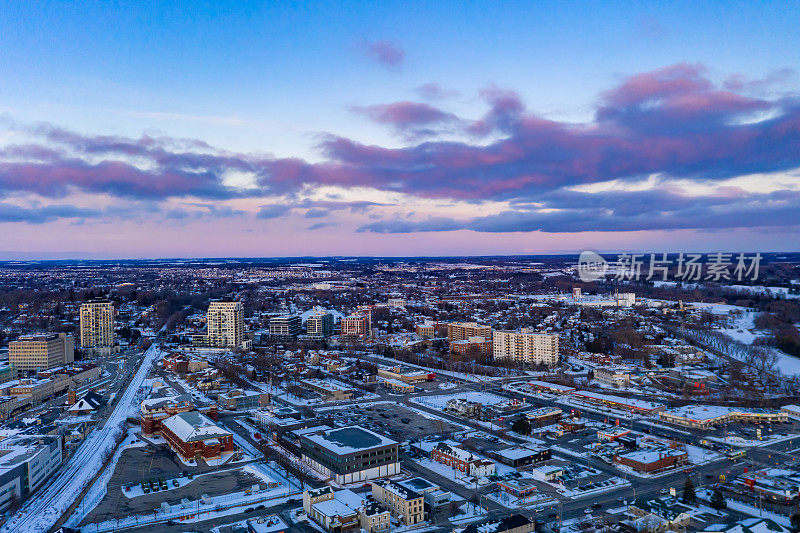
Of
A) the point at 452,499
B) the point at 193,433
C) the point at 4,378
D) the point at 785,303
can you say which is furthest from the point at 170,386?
the point at 785,303

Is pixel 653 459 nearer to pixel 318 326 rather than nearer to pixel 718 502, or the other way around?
pixel 718 502

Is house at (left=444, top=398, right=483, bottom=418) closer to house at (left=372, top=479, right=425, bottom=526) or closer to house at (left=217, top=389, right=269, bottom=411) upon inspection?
house at (left=217, top=389, right=269, bottom=411)

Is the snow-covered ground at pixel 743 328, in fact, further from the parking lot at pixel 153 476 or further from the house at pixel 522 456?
the parking lot at pixel 153 476

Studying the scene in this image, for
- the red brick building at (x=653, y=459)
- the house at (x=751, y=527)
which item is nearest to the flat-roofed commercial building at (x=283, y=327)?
the red brick building at (x=653, y=459)

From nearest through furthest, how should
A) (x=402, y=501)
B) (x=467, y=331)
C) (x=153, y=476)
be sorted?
(x=402, y=501) → (x=153, y=476) → (x=467, y=331)

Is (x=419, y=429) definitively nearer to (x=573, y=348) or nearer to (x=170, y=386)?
(x=170, y=386)

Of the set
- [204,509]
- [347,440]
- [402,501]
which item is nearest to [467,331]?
[347,440]
